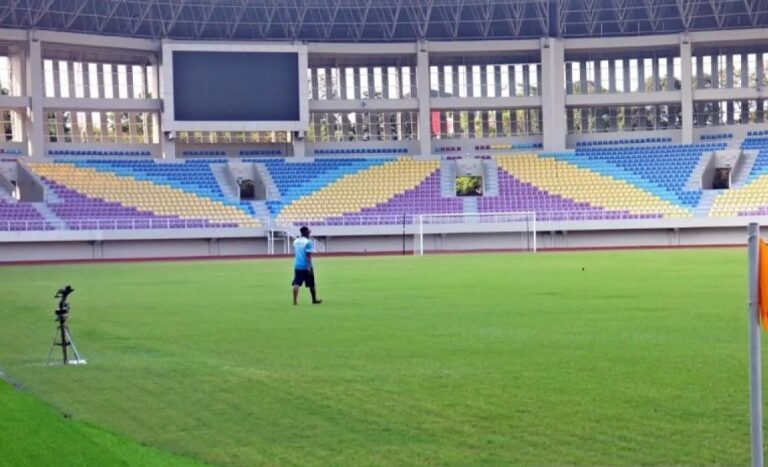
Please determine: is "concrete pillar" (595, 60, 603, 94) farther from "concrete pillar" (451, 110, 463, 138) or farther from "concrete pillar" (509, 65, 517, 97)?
"concrete pillar" (451, 110, 463, 138)

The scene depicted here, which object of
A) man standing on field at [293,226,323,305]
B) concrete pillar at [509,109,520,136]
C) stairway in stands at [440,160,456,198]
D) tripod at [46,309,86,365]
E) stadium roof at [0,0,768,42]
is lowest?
tripod at [46,309,86,365]

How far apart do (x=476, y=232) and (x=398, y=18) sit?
49.8 ft

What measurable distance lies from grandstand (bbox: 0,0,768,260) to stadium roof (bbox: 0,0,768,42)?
0.17m

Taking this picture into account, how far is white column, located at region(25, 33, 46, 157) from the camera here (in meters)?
65.1

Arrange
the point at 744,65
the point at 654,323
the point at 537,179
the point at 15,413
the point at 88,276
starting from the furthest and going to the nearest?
1. the point at 744,65
2. the point at 537,179
3. the point at 88,276
4. the point at 654,323
5. the point at 15,413

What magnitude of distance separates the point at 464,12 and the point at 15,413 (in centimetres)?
6293

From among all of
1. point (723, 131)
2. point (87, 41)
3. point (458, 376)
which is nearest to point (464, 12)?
point (723, 131)

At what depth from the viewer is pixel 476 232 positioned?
64062 mm

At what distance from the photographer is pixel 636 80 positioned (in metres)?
73.8

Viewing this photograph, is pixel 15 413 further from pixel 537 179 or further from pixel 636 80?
pixel 636 80

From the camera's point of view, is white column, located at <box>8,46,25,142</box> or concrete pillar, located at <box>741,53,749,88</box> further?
concrete pillar, located at <box>741,53,749,88</box>

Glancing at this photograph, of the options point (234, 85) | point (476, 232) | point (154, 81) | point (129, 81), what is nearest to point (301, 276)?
point (476, 232)

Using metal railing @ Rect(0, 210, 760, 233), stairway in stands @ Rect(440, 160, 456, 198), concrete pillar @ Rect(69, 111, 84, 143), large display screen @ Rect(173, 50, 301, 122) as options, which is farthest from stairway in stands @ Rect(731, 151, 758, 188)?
concrete pillar @ Rect(69, 111, 84, 143)

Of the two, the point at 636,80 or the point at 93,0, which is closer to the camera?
the point at 93,0
